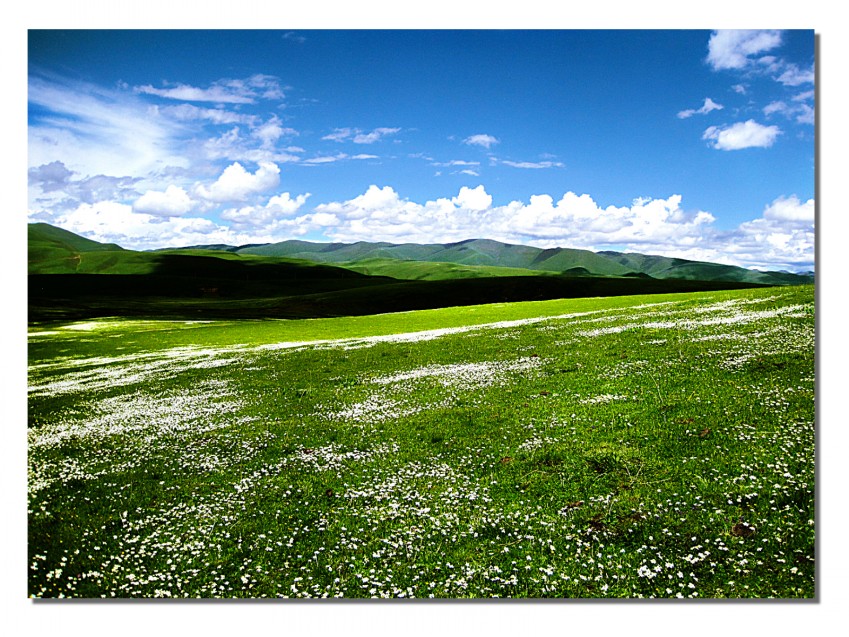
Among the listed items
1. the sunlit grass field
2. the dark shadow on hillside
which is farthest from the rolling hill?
the sunlit grass field

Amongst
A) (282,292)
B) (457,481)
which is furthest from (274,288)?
(457,481)

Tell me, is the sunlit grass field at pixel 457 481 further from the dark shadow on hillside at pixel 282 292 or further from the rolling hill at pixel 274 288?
the dark shadow on hillside at pixel 282 292

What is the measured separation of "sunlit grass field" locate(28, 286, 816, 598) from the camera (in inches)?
364

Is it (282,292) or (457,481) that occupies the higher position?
(282,292)

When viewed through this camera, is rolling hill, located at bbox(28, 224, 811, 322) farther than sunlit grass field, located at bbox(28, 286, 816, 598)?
Yes

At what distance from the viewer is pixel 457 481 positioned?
11578 mm

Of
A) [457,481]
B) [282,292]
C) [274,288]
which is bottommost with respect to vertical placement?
[457,481]

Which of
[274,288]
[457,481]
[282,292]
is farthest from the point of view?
[274,288]

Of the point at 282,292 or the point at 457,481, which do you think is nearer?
the point at 457,481

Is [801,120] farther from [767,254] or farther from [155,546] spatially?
[155,546]

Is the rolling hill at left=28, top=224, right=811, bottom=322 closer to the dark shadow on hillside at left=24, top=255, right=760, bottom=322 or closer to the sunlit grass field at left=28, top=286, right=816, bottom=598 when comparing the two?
the dark shadow on hillside at left=24, top=255, right=760, bottom=322

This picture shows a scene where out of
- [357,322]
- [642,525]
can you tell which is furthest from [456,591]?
[357,322]

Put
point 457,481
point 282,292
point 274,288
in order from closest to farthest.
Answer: point 457,481
point 282,292
point 274,288

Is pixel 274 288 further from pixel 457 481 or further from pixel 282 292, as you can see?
pixel 457 481
